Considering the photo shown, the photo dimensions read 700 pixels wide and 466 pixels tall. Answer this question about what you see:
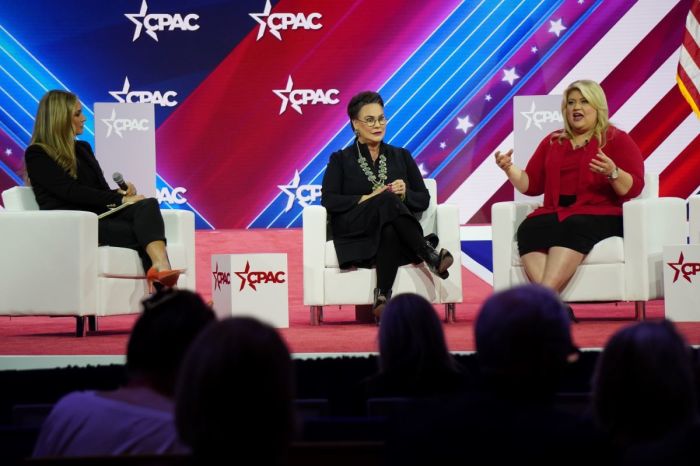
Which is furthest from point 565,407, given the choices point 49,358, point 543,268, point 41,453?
point 543,268

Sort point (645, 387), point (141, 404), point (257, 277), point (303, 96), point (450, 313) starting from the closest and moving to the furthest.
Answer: point (645, 387) < point (141, 404) < point (257, 277) < point (450, 313) < point (303, 96)

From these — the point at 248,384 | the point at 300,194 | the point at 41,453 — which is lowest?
the point at 41,453

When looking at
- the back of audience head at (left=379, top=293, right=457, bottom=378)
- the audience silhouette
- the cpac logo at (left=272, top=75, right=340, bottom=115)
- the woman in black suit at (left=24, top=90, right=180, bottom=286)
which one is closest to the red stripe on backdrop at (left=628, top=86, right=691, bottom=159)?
the cpac logo at (left=272, top=75, right=340, bottom=115)

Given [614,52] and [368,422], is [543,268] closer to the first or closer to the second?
[614,52]

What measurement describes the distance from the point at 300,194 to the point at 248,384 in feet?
22.2

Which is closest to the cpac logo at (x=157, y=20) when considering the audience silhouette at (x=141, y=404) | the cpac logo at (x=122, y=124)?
the cpac logo at (x=122, y=124)

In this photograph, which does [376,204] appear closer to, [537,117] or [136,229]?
[136,229]

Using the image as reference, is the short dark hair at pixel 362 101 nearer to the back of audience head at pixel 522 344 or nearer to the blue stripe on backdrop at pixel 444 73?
the blue stripe on backdrop at pixel 444 73

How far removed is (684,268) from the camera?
17.2 ft

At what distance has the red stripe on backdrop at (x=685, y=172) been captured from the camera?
805cm

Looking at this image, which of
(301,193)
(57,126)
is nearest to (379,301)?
(57,126)

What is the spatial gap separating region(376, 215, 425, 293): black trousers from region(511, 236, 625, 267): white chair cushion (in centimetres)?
85

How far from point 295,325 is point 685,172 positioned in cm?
363

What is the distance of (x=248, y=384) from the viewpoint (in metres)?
1.40
